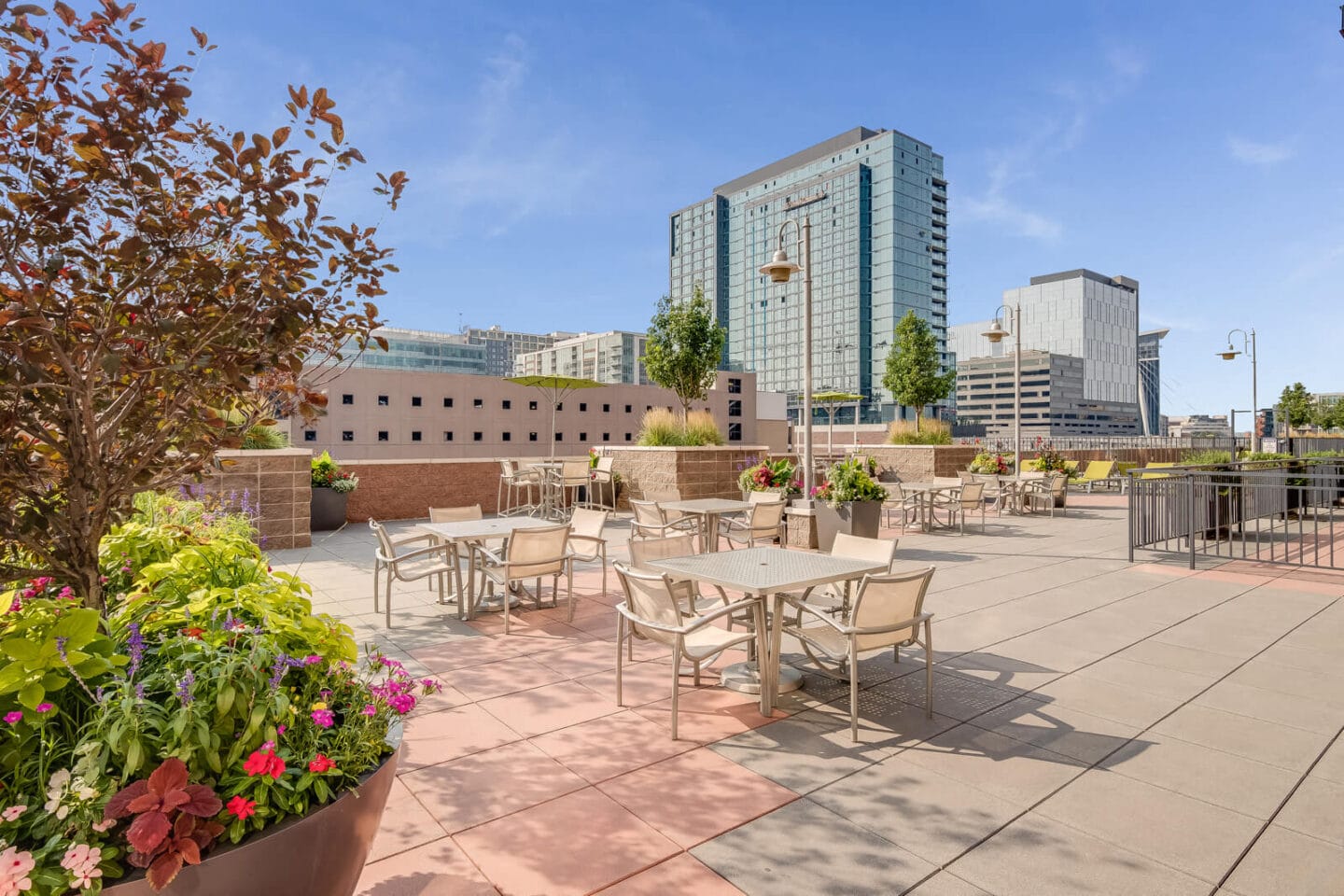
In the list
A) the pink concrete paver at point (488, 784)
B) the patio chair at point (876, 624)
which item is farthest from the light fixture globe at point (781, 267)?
the pink concrete paver at point (488, 784)

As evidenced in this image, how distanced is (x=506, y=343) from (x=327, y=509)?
15214 cm

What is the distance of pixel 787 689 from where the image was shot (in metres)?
4.19

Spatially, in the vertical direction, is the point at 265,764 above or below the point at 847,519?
above

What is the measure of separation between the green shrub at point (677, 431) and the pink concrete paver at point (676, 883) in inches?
409

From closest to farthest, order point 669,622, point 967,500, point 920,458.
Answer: point 669,622 < point 967,500 < point 920,458

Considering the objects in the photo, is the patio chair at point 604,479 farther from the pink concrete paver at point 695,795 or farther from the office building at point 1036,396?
the office building at point 1036,396

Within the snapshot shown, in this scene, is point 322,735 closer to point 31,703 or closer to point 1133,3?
point 31,703

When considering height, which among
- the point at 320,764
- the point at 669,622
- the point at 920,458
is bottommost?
the point at 669,622

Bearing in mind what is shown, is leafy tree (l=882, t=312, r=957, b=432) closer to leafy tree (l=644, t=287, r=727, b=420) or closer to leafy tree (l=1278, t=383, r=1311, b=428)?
leafy tree (l=644, t=287, r=727, b=420)

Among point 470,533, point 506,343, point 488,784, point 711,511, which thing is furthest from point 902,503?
point 506,343

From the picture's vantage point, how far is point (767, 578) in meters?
3.87

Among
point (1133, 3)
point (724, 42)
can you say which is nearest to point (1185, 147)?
point (1133, 3)

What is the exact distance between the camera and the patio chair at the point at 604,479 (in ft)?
43.5

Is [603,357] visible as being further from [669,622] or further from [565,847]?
[565,847]
